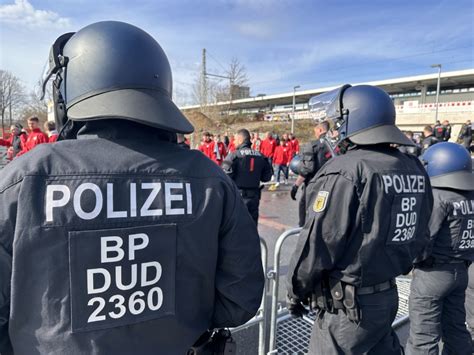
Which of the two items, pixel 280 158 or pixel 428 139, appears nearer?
pixel 428 139

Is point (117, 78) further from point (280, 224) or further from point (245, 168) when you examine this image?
point (280, 224)

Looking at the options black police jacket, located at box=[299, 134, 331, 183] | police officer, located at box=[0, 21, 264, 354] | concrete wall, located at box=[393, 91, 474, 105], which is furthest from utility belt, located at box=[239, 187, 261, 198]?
concrete wall, located at box=[393, 91, 474, 105]

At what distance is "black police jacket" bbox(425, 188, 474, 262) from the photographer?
8.30 ft

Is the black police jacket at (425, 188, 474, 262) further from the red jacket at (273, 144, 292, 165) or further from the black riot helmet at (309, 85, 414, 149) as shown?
the red jacket at (273, 144, 292, 165)

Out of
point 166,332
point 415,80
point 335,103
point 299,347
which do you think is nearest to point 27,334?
point 166,332

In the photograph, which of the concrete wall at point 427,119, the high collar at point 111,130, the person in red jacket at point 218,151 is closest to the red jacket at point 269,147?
the person in red jacket at point 218,151

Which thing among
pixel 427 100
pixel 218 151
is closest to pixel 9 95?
pixel 218 151

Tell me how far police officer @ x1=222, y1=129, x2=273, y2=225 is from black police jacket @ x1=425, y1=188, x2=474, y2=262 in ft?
11.0

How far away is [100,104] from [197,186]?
430 mm

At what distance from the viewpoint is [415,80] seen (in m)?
39.9

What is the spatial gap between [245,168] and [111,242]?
4630 millimetres

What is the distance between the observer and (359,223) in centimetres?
186

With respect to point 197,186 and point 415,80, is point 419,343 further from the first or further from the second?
point 415,80

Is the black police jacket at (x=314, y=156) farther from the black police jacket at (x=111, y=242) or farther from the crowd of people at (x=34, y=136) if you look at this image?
the crowd of people at (x=34, y=136)
